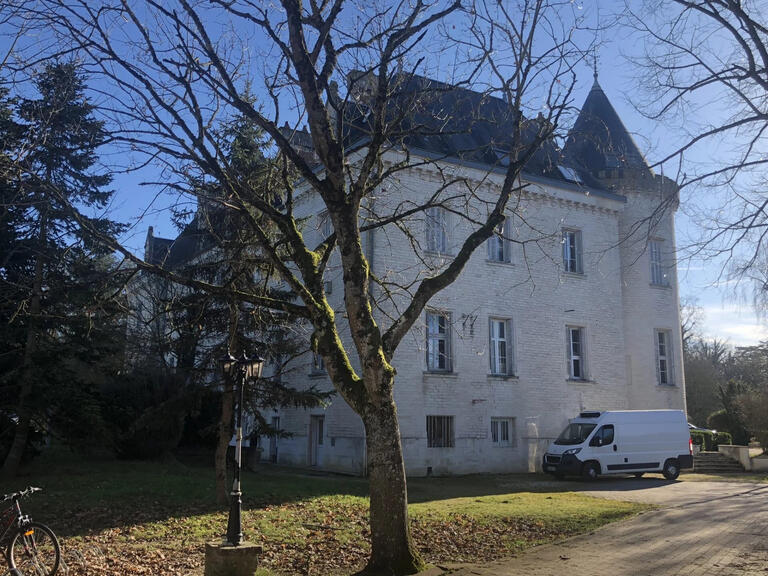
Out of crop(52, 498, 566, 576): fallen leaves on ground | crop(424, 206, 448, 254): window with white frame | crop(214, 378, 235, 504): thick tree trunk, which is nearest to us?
crop(52, 498, 566, 576): fallen leaves on ground

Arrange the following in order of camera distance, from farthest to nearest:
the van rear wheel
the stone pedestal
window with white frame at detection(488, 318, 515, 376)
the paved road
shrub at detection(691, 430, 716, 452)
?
shrub at detection(691, 430, 716, 452)
window with white frame at detection(488, 318, 515, 376)
the van rear wheel
the paved road
the stone pedestal

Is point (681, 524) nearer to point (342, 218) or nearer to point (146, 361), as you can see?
point (342, 218)

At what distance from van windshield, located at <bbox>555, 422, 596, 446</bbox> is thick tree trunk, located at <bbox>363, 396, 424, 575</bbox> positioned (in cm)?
1468

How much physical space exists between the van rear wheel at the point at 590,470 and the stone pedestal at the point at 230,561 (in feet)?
51.2

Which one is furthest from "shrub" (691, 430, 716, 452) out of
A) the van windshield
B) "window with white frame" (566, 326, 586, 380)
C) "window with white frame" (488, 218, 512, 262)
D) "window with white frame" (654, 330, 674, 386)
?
"window with white frame" (488, 218, 512, 262)

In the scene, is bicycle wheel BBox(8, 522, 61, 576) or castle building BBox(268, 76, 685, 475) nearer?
bicycle wheel BBox(8, 522, 61, 576)

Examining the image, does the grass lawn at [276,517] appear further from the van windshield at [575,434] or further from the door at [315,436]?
the door at [315,436]

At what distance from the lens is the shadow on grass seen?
1225 cm

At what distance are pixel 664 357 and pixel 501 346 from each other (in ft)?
28.7

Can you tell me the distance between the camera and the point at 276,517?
479 inches

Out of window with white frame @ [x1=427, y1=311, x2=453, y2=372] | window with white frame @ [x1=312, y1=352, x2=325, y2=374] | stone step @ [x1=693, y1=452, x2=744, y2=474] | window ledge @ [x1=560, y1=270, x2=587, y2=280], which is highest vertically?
window ledge @ [x1=560, y1=270, x2=587, y2=280]

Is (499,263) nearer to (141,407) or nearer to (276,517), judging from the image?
(141,407)

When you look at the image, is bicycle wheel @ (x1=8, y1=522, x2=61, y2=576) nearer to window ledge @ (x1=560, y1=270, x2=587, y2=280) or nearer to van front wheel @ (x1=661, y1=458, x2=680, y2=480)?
van front wheel @ (x1=661, y1=458, x2=680, y2=480)

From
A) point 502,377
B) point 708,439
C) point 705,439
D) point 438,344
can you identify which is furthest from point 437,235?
point 708,439
